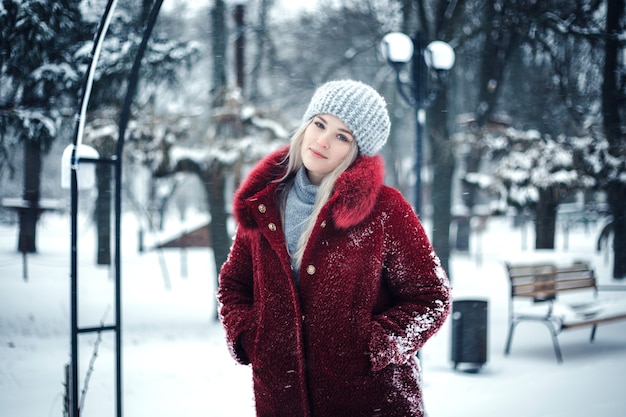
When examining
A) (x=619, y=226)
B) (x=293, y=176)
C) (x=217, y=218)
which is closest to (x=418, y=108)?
(x=217, y=218)

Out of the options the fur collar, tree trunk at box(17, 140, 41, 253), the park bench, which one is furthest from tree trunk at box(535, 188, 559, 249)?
the fur collar

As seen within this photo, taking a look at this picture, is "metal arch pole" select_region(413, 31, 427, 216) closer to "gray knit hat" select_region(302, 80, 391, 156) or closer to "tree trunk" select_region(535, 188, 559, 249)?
"gray knit hat" select_region(302, 80, 391, 156)

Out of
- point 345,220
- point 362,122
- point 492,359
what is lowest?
point 492,359

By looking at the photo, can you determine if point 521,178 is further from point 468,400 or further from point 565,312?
point 468,400

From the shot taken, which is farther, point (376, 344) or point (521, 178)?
point (521, 178)

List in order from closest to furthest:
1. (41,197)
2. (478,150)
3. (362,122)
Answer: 1. (362,122)
2. (41,197)
3. (478,150)

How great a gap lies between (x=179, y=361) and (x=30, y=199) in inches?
126

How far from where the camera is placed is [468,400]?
5121 mm

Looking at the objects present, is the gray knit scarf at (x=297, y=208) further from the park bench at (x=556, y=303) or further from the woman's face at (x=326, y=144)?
the park bench at (x=556, y=303)

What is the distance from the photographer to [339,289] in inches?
80.6

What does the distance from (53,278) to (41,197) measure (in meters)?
1.22

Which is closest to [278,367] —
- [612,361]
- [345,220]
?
[345,220]

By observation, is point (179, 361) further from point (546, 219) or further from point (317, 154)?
point (546, 219)

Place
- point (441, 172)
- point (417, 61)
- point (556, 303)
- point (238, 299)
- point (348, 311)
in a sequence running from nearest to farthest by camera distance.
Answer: point (348, 311)
point (238, 299)
point (417, 61)
point (556, 303)
point (441, 172)
